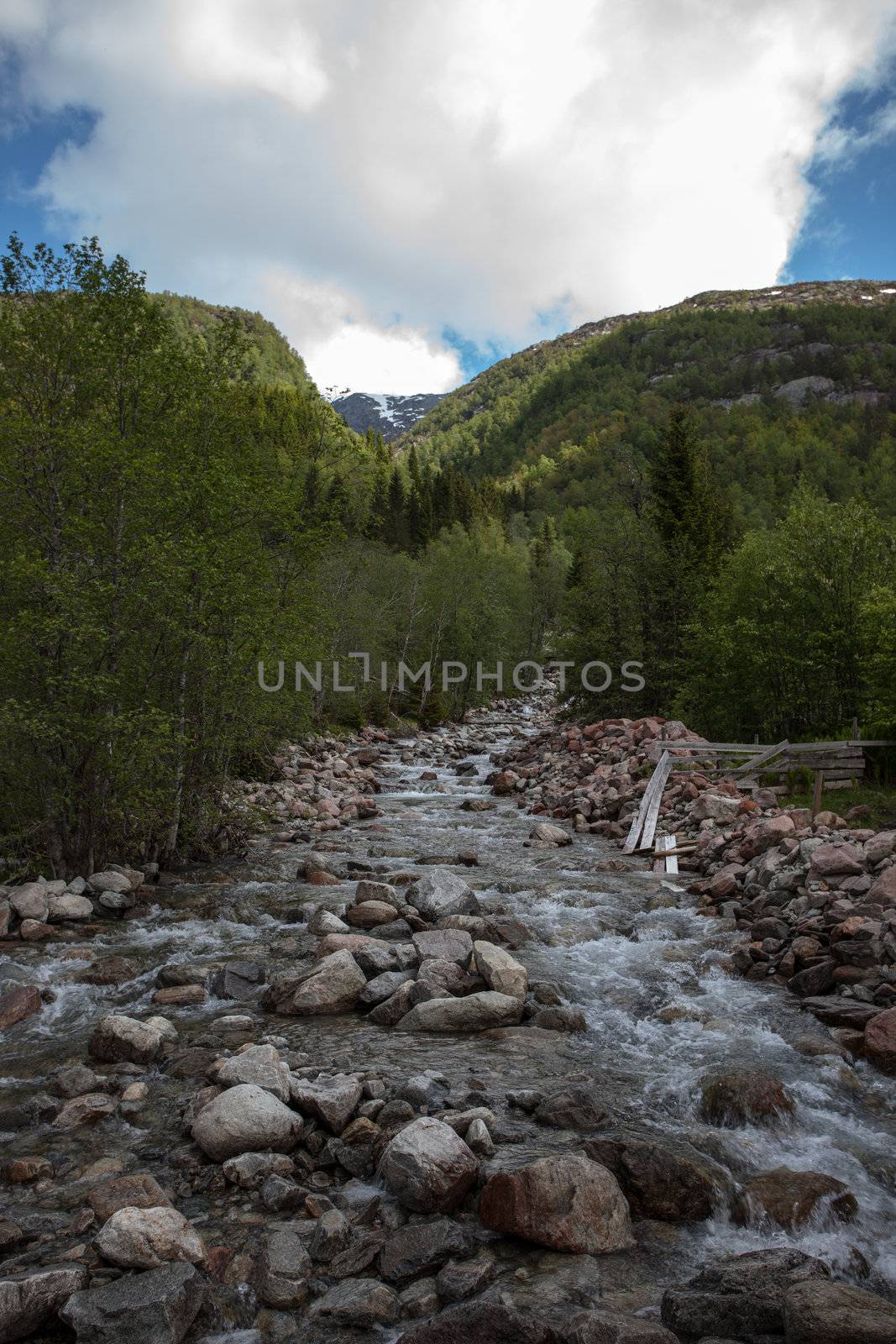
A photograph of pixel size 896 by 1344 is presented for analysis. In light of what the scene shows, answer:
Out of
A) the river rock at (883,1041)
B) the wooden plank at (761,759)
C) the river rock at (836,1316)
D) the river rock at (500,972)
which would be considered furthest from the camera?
the wooden plank at (761,759)

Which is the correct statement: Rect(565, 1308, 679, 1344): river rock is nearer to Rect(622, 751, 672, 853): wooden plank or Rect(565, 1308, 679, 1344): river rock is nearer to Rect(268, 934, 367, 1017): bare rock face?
Rect(268, 934, 367, 1017): bare rock face

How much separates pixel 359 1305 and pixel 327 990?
13.2ft

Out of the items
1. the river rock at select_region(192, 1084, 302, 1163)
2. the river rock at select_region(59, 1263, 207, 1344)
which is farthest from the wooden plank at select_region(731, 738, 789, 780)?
the river rock at select_region(59, 1263, 207, 1344)

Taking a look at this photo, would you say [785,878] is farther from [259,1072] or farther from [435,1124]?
[259,1072]

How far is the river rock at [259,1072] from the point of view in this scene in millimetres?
5629

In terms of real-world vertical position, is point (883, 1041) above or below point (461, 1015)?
above

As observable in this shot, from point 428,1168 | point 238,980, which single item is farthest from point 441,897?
point 428,1168

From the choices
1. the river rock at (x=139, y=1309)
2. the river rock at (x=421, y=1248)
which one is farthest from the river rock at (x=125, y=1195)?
the river rock at (x=421, y=1248)

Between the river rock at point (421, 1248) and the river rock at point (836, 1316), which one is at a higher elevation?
the river rock at point (836, 1316)

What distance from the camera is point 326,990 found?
7703mm

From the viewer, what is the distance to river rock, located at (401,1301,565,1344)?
3.44 metres

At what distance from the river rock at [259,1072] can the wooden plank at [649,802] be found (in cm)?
1028

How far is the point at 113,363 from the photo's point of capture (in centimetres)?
1138

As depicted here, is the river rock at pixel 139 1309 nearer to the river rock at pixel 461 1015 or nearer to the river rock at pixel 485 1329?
the river rock at pixel 485 1329
